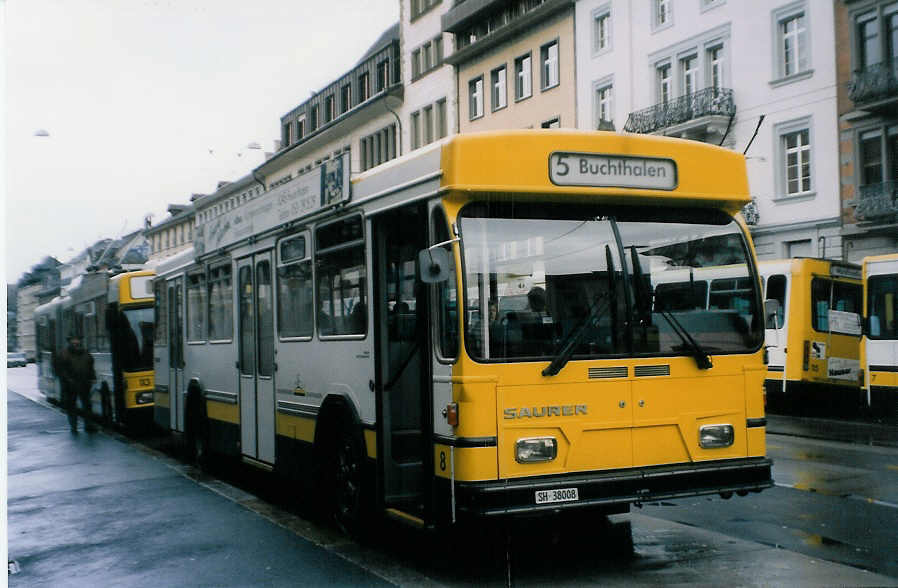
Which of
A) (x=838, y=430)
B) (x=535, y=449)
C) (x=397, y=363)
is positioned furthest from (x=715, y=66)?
(x=535, y=449)

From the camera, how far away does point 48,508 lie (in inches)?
418

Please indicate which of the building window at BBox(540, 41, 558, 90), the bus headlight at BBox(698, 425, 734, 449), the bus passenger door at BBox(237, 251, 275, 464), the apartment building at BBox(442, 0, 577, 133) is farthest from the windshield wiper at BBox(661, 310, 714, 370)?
the building window at BBox(540, 41, 558, 90)

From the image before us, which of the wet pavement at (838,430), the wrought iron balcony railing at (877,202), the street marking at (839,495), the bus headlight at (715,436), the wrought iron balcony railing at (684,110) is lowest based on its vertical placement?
the wet pavement at (838,430)

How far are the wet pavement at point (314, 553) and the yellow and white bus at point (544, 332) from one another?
1.46 ft

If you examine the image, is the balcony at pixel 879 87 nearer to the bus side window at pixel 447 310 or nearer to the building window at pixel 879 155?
the building window at pixel 879 155

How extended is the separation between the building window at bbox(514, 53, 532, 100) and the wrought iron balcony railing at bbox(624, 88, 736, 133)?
A: 5.16 metres

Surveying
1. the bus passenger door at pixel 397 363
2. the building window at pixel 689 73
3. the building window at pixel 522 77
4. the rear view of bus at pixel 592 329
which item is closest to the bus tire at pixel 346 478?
the bus passenger door at pixel 397 363

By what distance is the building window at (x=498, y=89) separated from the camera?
37562 millimetres

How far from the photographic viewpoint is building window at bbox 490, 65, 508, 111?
37.6m

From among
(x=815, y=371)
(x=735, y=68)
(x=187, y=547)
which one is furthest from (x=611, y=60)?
(x=187, y=547)

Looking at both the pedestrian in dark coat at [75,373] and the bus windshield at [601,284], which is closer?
the bus windshield at [601,284]

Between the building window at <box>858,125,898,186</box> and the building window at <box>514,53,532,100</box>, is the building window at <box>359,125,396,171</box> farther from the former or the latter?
the building window at <box>514,53,532,100</box>

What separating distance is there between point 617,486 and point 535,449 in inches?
22.3

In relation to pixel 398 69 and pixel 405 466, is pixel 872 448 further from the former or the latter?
pixel 398 69
